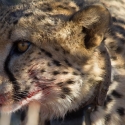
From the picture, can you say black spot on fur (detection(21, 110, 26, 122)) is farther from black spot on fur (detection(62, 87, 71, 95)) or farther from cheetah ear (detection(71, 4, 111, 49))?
cheetah ear (detection(71, 4, 111, 49))

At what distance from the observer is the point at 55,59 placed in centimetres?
182

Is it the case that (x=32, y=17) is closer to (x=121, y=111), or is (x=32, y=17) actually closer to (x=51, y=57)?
(x=51, y=57)

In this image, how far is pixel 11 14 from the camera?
1870 millimetres

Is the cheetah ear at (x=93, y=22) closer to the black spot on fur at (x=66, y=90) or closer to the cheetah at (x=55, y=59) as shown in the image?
the cheetah at (x=55, y=59)

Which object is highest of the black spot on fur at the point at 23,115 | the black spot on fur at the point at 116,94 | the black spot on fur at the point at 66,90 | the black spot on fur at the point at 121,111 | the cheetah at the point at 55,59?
the cheetah at the point at 55,59

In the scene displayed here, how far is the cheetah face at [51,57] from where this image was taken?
5.90 ft

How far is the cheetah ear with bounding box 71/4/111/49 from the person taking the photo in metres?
1.81

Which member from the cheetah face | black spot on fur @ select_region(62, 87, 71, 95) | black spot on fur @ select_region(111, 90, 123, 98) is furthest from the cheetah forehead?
black spot on fur @ select_region(111, 90, 123, 98)

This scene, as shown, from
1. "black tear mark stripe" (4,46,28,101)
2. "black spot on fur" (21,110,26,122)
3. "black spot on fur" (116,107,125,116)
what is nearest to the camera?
"black tear mark stripe" (4,46,28,101)

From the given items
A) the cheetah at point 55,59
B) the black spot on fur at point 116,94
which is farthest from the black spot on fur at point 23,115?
the black spot on fur at point 116,94

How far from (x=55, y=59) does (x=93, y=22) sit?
0.70 feet

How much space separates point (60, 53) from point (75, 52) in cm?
6

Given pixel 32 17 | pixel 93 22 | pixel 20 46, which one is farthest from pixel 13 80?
pixel 93 22

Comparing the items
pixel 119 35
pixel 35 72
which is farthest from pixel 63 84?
pixel 119 35
